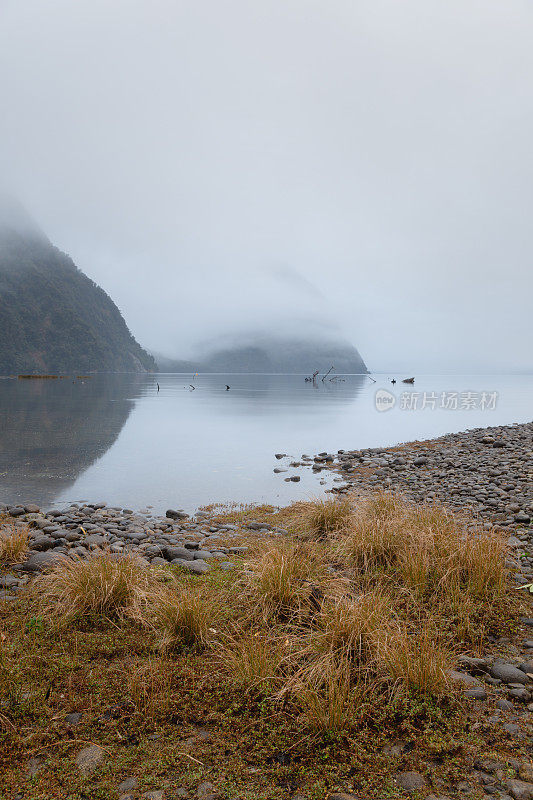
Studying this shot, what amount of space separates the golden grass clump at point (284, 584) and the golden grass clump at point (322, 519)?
2465 mm

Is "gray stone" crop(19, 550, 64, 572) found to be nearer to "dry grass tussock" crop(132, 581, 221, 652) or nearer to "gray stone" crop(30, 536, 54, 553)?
"gray stone" crop(30, 536, 54, 553)

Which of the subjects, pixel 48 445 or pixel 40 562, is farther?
pixel 48 445

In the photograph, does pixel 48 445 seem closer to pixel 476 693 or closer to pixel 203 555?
pixel 203 555

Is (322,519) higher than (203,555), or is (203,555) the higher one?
(322,519)

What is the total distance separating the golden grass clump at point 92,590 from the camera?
5389 mm

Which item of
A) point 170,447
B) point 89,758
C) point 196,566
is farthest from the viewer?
point 170,447

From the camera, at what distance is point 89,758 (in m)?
3.33

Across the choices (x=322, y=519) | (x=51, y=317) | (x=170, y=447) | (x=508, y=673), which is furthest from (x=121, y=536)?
(x=51, y=317)

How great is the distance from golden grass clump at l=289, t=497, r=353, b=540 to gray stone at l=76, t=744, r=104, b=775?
5844mm

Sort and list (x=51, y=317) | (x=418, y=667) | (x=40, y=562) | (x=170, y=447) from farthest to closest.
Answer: (x=51, y=317) → (x=170, y=447) → (x=40, y=562) → (x=418, y=667)

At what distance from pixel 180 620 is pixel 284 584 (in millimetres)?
1370

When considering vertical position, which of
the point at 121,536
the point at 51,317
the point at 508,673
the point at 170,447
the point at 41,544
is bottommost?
the point at 170,447

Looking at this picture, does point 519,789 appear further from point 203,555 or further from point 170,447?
point 170,447

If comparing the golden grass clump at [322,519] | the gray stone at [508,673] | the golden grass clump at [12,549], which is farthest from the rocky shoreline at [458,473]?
the golden grass clump at [12,549]
